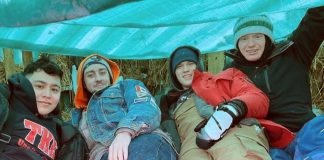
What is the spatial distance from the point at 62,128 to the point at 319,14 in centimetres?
119

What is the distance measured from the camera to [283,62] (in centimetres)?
196

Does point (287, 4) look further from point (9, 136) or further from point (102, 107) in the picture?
point (9, 136)

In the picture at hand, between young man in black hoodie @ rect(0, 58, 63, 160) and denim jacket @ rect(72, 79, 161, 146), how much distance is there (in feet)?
0.58

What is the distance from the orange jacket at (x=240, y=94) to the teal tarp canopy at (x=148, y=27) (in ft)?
0.86

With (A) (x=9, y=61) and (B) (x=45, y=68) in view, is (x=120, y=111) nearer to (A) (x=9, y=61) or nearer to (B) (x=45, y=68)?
(B) (x=45, y=68)

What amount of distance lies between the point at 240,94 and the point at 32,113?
86 centimetres

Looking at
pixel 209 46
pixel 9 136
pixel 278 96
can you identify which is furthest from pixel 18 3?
pixel 209 46

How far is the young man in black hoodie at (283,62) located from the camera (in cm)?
188

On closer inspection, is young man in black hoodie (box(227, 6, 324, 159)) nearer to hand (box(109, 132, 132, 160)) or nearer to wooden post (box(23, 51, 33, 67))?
hand (box(109, 132, 132, 160))

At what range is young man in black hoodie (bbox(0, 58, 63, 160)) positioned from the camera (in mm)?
1585

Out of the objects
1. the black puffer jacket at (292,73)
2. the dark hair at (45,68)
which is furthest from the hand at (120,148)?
the black puffer jacket at (292,73)

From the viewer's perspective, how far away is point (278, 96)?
75.1 inches

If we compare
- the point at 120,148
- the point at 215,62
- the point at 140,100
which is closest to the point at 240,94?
the point at 140,100

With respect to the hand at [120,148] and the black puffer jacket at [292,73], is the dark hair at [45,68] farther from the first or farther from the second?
the black puffer jacket at [292,73]
